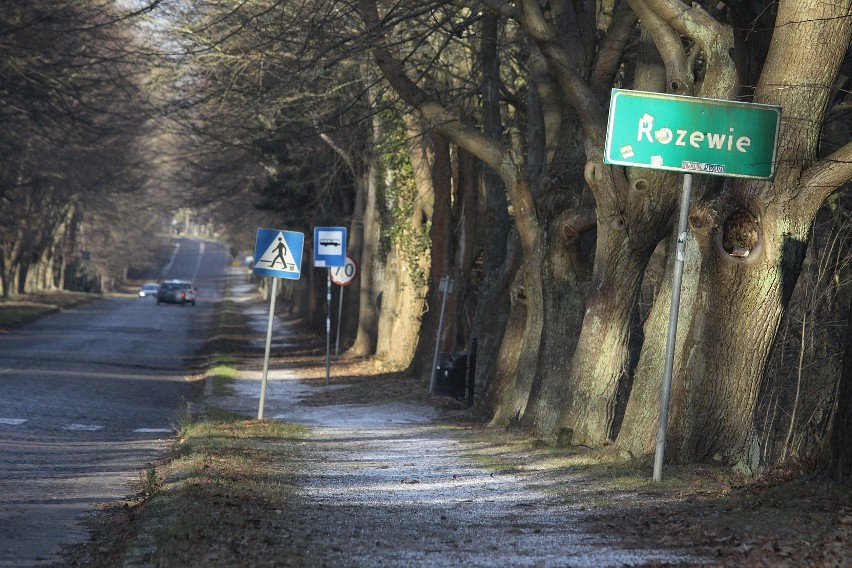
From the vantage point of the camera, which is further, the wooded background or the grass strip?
the wooded background

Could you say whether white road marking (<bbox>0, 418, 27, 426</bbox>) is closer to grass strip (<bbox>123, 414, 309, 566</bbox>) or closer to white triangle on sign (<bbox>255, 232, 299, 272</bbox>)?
grass strip (<bbox>123, 414, 309, 566</bbox>)

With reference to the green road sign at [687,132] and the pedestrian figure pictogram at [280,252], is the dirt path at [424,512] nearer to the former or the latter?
the pedestrian figure pictogram at [280,252]

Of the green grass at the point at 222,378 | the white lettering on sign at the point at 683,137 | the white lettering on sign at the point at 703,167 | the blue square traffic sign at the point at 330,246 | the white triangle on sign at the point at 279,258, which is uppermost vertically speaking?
the white lettering on sign at the point at 683,137

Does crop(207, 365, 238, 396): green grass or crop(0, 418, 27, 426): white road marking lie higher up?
crop(0, 418, 27, 426): white road marking

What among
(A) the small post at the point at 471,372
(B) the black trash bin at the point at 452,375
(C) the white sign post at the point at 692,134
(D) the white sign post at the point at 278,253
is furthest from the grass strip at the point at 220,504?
(B) the black trash bin at the point at 452,375

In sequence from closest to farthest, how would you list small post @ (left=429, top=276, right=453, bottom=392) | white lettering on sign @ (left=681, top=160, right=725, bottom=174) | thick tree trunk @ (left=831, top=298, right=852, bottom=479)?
thick tree trunk @ (left=831, top=298, right=852, bottom=479), white lettering on sign @ (left=681, top=160, right=725, bottom=174), small post @ (left=429, top=276, right=453, bottom=392)

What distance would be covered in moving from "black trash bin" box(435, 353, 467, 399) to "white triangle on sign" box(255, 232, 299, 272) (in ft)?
15.2

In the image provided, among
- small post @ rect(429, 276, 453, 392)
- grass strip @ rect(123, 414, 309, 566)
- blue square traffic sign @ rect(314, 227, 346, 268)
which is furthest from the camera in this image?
blue square traffic sign @ rect(314, 227, 346, 268)

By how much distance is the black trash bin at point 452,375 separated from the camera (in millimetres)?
22484

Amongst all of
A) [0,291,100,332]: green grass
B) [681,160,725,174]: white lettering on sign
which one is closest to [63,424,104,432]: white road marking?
[681,160,725,174]: white lettering on sign

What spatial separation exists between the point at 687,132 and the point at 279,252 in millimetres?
8933

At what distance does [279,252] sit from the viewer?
18.7 m

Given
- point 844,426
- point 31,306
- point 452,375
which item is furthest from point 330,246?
point 31,306

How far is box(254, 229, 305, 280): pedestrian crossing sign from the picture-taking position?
1861cm
